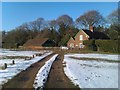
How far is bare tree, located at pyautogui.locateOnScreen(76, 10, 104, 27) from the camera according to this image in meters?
92.3

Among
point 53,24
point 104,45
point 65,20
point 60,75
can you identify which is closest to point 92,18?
point 65,20

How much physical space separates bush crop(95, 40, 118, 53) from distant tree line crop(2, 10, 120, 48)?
22917 millimetres

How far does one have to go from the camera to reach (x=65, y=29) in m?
98.2

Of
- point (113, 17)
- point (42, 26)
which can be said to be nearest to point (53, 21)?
point (42, 26)

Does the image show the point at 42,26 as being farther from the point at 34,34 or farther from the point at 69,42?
the point at 69,42

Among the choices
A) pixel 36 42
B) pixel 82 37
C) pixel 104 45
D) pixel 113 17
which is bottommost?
pixel 104 45

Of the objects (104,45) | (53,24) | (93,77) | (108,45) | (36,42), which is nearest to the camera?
(93,77)

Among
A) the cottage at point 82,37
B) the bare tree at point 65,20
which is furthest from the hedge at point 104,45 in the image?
the bare tree at point 65,20

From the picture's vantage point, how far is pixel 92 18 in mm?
92938

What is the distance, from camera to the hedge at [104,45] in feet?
182

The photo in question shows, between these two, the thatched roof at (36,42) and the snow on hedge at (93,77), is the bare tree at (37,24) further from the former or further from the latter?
the snow on hedge at (93,77)

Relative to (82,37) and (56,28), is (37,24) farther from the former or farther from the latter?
(82,37)

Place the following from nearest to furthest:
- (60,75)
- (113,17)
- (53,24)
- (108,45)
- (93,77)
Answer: (93,77)
(60,75)
(108,45)
(113,17)
(53,24)

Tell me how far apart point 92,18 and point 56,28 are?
17726mm
